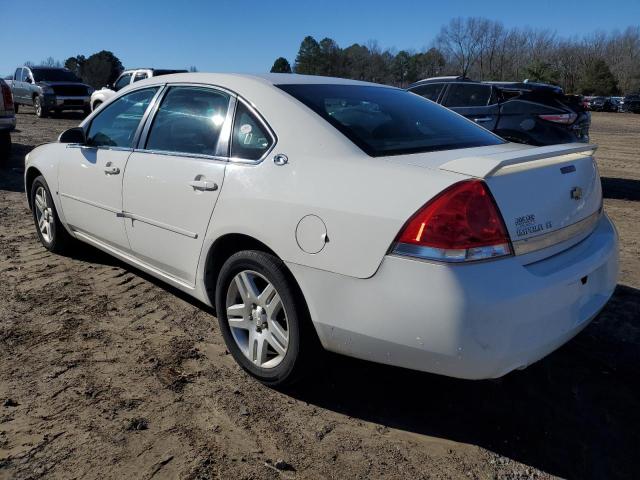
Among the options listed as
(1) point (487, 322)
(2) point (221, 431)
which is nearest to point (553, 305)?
(1) point (487, 322)

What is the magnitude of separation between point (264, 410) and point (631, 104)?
5118cm

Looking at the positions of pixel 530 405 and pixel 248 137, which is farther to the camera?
pixel 248 137

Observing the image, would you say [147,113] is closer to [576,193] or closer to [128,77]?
[576,193]

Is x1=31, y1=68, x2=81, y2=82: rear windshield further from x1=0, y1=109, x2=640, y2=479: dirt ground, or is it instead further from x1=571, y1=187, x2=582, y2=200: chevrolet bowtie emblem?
x1=571, y1=187, x2=582, y2=200: chevrolet bowtie emblem

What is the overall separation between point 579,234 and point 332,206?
49.1 inches

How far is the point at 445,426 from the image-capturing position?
265 centimetres

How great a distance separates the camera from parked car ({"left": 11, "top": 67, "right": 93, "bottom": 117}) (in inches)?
805

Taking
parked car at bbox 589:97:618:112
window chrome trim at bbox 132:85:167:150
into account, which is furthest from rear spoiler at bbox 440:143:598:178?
parked car at bbox 589:97:618:112

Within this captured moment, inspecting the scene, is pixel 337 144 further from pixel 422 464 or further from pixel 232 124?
pixel 422 464

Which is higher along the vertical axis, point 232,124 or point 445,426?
point 232,124

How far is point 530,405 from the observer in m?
2.82

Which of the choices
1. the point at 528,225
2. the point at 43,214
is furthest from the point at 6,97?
the point at 528,225

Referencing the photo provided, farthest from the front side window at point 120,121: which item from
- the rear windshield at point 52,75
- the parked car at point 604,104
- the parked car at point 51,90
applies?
the parked car at point 604,104

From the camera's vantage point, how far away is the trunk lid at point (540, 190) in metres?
2.29
